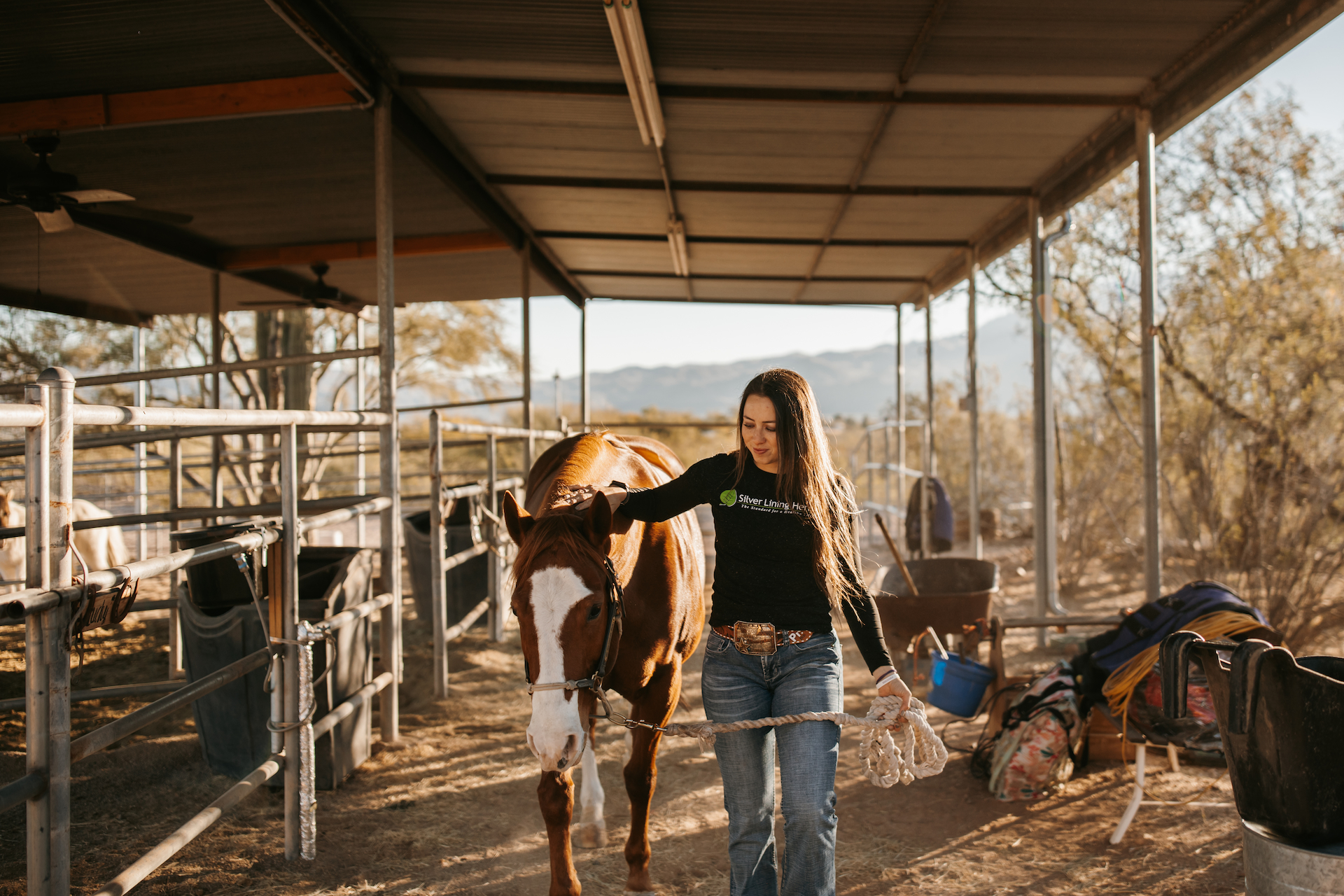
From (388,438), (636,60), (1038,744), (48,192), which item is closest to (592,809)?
(1038,744)

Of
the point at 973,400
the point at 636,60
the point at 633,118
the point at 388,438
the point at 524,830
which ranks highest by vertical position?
the point at 633,118

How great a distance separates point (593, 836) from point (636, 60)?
3.09 meters

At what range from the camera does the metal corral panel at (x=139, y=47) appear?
3.27 metres

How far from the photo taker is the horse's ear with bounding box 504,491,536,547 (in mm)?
2088

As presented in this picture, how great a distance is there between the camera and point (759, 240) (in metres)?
7.57

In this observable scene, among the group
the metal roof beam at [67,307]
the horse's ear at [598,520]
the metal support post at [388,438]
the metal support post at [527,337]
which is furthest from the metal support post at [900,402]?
the metal roof beam at [67,307]

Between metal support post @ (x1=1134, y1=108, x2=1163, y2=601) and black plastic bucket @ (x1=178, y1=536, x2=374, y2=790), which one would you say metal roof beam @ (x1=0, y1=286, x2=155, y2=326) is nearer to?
black plastic bucket @ (x1=178, y1=536, x2=374, y2=790)

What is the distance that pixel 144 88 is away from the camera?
3982mm

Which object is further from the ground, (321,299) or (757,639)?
(321,299)

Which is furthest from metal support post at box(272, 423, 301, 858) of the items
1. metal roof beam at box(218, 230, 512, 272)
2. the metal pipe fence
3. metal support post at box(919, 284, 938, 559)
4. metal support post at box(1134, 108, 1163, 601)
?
metal support post at box(919, 284, 938, 559)

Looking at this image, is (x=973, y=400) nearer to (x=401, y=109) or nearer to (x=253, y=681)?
(x=401, y=109)

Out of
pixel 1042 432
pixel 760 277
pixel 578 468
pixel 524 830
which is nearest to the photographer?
pixel 578 468

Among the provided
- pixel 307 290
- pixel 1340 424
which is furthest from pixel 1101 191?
pixel 307 290

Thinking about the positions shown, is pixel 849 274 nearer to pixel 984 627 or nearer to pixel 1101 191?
pixel 1101 191
